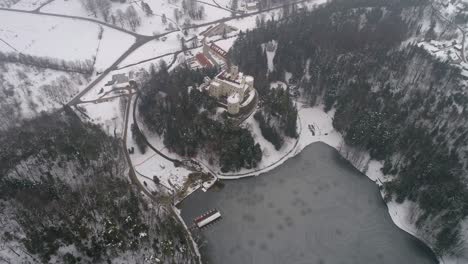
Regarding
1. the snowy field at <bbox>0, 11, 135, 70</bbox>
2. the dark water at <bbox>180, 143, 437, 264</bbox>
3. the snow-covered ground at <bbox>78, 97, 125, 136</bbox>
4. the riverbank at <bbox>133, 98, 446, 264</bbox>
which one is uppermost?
the snowy field at <bbox>0, 11, 135, 70</bbox>

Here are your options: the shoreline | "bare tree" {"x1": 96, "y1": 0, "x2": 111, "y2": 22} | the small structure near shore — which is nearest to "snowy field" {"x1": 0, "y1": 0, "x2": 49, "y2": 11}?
"bare tree" {"x1": 96, "y1": 0, "x2": 111, "y2": 22}

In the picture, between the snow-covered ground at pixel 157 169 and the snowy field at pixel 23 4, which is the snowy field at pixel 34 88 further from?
the snowy field at pixel 23 4

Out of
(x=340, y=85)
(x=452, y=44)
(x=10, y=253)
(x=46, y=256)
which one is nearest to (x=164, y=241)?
(x=46, y=256)

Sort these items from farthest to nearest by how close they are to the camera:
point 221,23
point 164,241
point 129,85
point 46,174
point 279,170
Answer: point 221,23
point 129,85
point 279,170
point 46,174
point 164,241

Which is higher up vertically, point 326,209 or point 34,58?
point 34,58

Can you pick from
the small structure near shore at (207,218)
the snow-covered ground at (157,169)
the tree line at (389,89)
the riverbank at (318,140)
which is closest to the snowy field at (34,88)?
the snow-covered ground at (157,169)

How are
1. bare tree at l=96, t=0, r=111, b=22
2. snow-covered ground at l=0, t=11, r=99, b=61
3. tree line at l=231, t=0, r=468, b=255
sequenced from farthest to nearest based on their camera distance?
1. bare tree at l=96, t=0, r=111, b=22
2. snow-covered ground at l=0, t=11, r=99, b=61
3. tree line at l=231, t=0, r=468, b=255

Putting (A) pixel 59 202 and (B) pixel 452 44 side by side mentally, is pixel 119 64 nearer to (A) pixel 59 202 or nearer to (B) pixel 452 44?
(A) pixel 59 202

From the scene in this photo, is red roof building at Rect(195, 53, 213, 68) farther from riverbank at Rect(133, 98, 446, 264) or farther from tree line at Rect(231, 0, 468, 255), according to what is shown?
riverbank at Rect(133, 98, 446, 264)

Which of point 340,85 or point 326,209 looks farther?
point 340,85

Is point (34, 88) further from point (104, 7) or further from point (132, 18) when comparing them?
point (104, 7)
